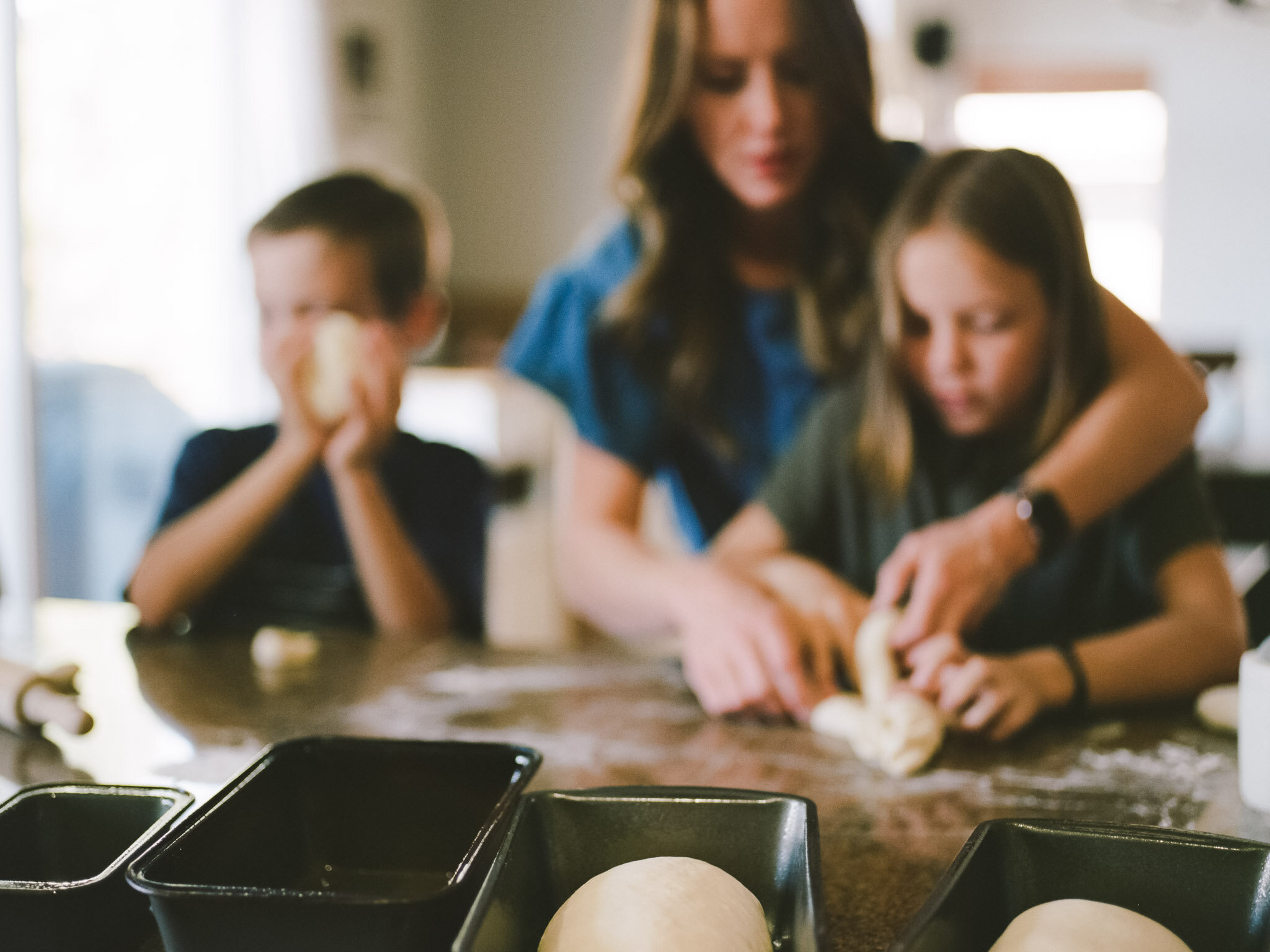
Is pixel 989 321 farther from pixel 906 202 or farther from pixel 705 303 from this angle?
pixel 705 303

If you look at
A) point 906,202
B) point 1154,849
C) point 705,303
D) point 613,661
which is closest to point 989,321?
point 906,202

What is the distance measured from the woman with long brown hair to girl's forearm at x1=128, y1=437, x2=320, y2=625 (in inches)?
14.0

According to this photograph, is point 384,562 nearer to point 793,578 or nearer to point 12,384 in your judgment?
point 793,578

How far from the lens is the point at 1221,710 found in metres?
0.91

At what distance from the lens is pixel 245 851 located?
62 cm

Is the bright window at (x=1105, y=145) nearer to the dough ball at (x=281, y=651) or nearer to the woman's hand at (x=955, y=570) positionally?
the woman's hand at (x=955, y=570)

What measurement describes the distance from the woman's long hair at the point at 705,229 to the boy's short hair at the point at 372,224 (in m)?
0.29

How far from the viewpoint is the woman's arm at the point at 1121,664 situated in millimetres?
899

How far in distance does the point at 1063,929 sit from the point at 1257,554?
10.9ft

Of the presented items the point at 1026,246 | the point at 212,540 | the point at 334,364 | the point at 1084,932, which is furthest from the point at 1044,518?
the point at 212,540

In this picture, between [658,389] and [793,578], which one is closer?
[793,578]

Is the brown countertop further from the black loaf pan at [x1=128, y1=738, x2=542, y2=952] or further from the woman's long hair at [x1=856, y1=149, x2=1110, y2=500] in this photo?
the woman's long hair at [x1=856, y1=149, x2=1110, y2=500]

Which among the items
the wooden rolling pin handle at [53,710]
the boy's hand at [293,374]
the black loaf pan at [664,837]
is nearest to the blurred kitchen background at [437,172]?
the boy's hand at [293,374]

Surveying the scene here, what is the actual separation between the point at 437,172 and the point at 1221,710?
4503mm
